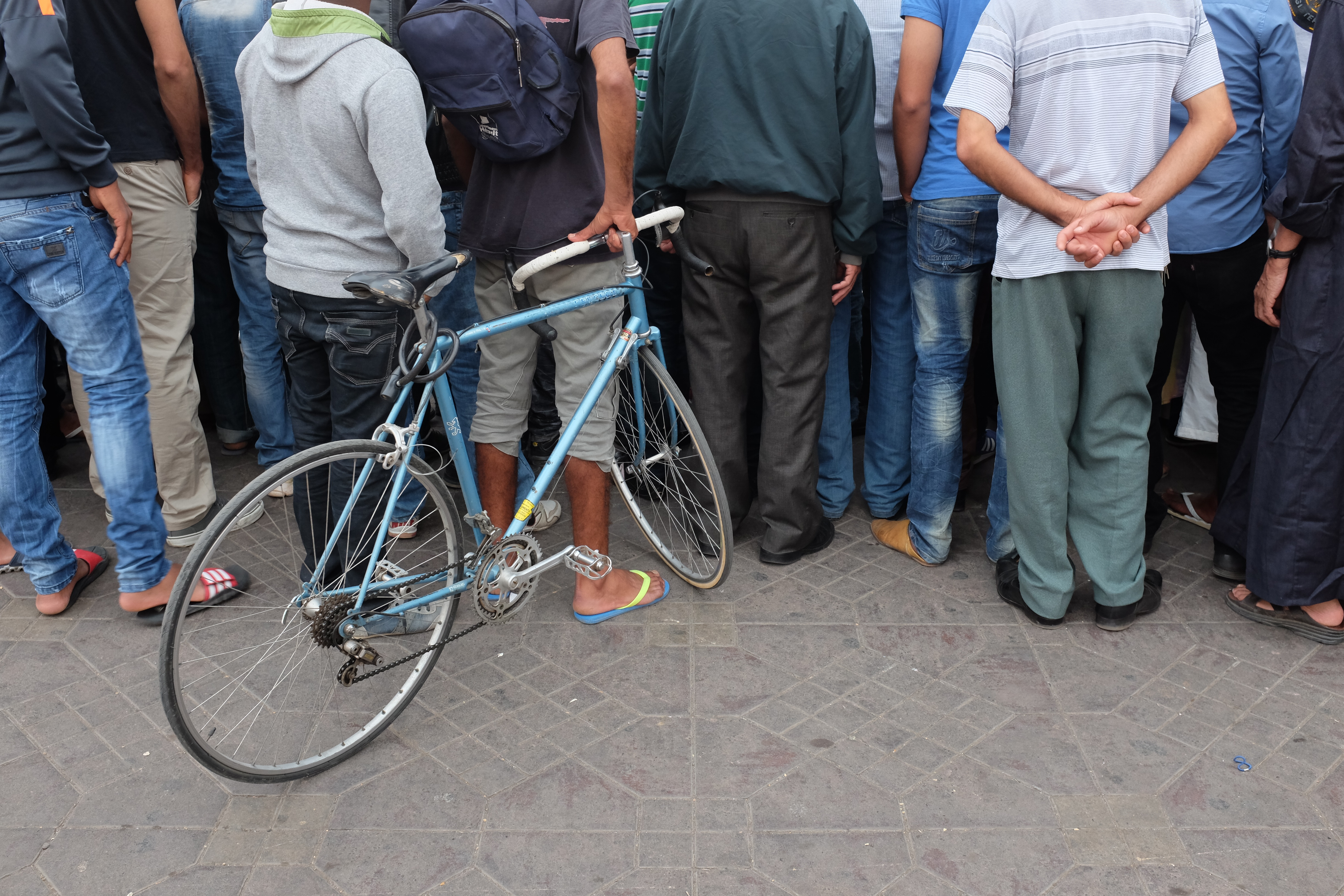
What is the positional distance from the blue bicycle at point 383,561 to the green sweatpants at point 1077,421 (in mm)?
1061

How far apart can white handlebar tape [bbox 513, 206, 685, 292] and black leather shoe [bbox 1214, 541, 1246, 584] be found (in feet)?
7.77

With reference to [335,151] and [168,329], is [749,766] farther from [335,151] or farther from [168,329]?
[168,329]

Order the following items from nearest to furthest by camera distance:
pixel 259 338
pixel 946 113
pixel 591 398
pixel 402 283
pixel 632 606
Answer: pixel 402 283 < pixel 591 398 < pixel 946 113 < pixel 632 606 < pixel 259 338

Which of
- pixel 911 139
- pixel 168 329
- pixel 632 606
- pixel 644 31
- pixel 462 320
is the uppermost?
pixel 644 31

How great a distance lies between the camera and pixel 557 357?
382 centimetres

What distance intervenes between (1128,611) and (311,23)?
3220mm

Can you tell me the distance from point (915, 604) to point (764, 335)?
3.74 feet

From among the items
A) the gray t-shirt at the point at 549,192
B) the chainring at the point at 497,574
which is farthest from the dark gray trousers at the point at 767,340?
the chainring at the point at 497,574

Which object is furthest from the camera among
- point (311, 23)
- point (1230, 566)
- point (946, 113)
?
point (1230, 566)

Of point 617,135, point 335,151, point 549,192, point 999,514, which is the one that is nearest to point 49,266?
point 335,151

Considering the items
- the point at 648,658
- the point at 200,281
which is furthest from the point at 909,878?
the point at 200,281

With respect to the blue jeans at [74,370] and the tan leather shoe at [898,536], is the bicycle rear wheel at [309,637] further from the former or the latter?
the tan leather shoe at [898,536]

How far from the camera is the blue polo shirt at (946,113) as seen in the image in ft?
12.0

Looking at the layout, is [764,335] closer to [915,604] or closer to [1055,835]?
[915,604]
